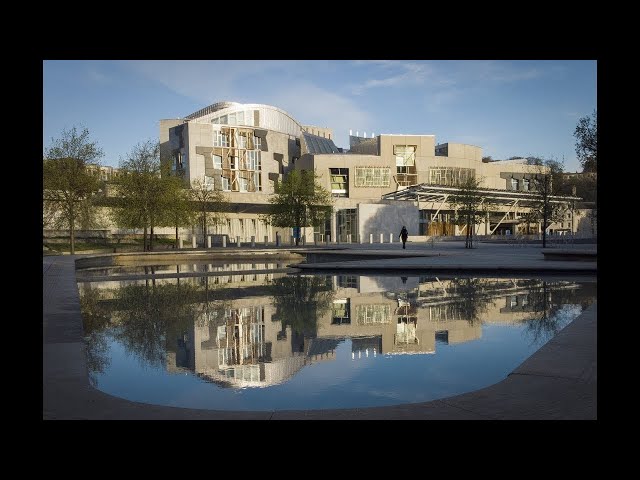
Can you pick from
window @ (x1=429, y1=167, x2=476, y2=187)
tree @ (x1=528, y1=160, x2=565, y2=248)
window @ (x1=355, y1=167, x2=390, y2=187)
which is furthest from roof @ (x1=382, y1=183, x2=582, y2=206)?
window @ (x1=429, y1=167, x2=476, y2=187)

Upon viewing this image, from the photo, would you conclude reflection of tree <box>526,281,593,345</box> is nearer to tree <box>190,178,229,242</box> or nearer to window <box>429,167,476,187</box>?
tree <box>190,178,229,242</box>

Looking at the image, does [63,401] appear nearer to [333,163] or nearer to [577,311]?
[577,311]

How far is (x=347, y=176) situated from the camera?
64.6m

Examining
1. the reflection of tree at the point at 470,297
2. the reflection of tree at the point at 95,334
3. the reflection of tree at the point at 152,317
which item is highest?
the reflection of tree at the point at 470,297

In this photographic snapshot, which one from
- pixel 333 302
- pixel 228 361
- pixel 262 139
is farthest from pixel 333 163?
pixel 228 361

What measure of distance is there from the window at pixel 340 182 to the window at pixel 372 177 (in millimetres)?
1870

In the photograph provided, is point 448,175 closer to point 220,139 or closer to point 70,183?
point 220,139

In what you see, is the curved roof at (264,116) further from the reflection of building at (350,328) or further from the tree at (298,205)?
the reflection of building at (350,328)

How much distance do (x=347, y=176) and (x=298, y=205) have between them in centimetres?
2270

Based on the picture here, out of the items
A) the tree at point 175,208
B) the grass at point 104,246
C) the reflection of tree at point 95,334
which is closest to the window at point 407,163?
the grass at point 104,246

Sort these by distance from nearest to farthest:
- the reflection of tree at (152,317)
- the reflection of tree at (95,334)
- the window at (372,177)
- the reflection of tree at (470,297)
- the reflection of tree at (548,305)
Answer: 1. the reflection of tree at (95,334)
2. the reflection of tree at (152,317)
3. the reflection of tree at (548,305)
4. the reflection of tree at (470,297)
5. the window at (372,177)

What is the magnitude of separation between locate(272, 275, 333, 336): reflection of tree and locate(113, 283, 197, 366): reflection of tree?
68.4 inches

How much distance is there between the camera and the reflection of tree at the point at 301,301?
341 inches
